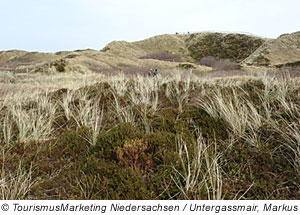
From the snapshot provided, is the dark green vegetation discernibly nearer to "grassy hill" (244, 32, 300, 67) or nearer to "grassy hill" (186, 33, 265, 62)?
"grassy hill" (244, 32, 300, 67)

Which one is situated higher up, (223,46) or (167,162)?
(223,46)

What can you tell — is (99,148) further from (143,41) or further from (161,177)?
(143,41)

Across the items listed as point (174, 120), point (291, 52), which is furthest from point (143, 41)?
point (174, 120)

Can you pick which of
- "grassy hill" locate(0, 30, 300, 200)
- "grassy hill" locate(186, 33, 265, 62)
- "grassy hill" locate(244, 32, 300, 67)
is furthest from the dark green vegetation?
"grassy hill" locate(186, 33, 265, 62)

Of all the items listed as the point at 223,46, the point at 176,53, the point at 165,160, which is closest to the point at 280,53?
the point at 223,46

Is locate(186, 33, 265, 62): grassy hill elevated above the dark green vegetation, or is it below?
above

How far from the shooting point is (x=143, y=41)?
8400 cm

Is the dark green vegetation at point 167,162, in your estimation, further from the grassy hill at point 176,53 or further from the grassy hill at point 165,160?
the grassy hill at point 176,53
